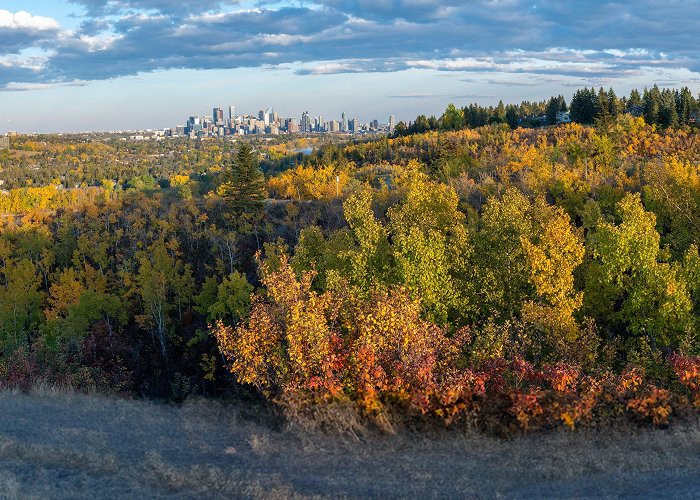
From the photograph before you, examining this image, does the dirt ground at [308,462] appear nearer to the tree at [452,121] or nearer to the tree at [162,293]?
the tree at [162,293]

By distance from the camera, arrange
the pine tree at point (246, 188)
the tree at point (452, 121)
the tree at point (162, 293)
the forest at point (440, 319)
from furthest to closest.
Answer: the tree at point (452, 121)
the pine tree at point (246, 188)
the tree at point (162, 293)
the forest at point (440, 319)

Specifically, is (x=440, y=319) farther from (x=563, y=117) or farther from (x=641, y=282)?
(x=563, y=117)

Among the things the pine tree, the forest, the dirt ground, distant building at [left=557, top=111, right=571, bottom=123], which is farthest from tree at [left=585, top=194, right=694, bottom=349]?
distant building at [left=557, top=111, right=571, bottom=123]

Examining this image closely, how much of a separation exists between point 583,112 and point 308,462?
285ft

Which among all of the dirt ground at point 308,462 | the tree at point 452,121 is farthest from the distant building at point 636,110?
the dirt ground at point 308,462

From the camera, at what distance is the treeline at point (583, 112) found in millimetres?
77250

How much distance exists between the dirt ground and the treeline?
230ft

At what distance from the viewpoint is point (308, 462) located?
46.7 ft

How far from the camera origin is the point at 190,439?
52.4 ft

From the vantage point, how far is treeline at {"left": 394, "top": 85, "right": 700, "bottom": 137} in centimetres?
7725

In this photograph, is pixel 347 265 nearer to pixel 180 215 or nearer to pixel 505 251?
pixel 505 251

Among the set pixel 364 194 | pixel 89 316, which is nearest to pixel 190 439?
pixel 364 194

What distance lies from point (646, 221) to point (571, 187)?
25.3 meters

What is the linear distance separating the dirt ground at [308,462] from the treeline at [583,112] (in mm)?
70168
